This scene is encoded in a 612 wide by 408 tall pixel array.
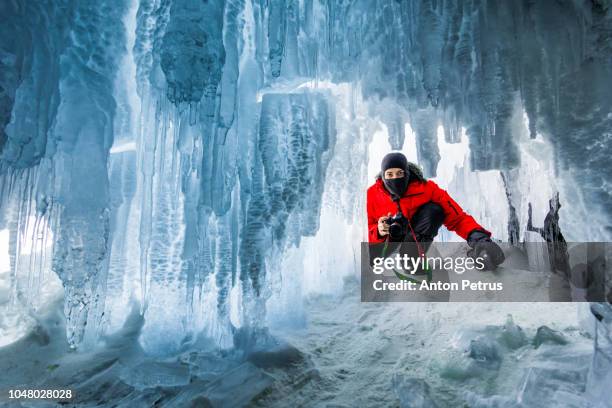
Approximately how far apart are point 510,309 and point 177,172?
5243 mm

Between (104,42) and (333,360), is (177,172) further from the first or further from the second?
(333,360)

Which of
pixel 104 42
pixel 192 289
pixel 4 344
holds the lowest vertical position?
pixel 4 344

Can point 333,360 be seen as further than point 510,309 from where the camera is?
No

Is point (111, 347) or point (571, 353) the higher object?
point (571, 353)

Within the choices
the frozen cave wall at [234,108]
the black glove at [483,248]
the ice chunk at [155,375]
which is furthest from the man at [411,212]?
the ice chunk at [155,375]

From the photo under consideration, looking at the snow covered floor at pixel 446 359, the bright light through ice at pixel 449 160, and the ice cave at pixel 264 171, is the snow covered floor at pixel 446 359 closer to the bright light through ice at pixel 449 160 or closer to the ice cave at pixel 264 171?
the ice cave at pixel 264 171

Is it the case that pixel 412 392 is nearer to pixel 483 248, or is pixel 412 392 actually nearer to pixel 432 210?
pixel 483 248

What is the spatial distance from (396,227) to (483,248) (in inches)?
30.7

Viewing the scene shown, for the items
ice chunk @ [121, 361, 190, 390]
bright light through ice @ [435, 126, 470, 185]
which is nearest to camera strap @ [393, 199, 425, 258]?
ice chunk @ [121, 361, 190, 390]

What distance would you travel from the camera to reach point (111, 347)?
16.8 feet

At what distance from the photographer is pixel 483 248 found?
3.19 meters

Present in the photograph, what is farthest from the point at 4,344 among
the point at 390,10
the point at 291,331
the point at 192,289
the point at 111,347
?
the point at 390,10

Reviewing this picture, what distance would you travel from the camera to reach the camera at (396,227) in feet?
10.8

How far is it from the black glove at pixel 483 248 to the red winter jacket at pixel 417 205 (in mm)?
82
